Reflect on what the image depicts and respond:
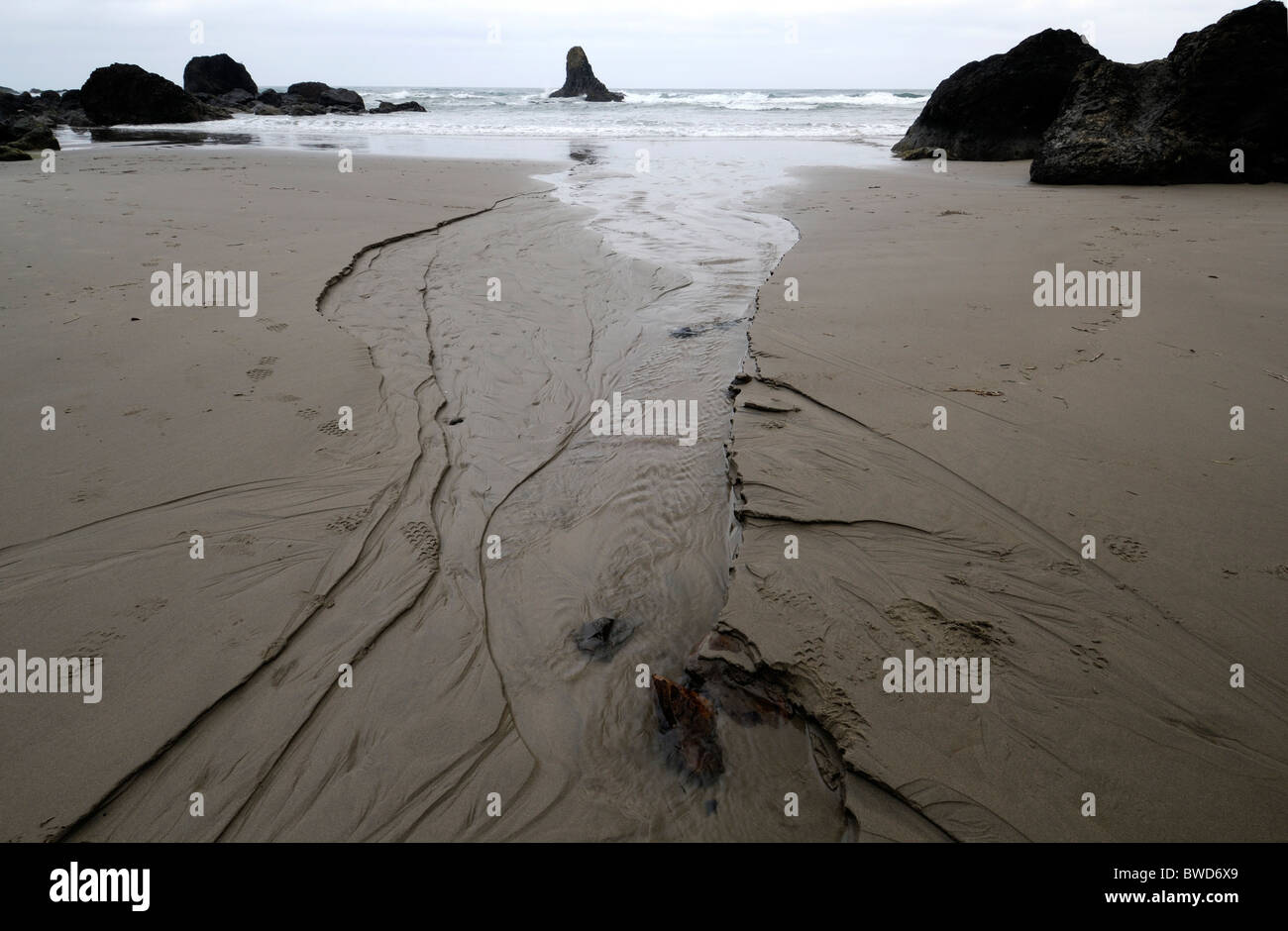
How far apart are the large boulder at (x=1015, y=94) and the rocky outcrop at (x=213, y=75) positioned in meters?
45.0

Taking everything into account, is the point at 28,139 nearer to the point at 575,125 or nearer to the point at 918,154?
the point at 575,125

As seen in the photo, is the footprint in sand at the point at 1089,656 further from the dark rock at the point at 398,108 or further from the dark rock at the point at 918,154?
the dark rock at the point at 398,108

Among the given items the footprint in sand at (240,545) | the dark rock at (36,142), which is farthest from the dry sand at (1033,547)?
the dark rock at (36,142)

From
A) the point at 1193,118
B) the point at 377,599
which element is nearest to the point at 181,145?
the point at 377,599

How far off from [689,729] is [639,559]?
3.40ft

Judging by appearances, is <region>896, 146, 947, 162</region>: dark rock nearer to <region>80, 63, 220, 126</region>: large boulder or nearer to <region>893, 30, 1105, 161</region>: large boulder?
<region>893, 30, 1105, 161</region>: large boulder

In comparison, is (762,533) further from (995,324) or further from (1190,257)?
(1190,257)

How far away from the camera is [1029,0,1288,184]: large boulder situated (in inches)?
385

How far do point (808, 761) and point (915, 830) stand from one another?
1.15 ft

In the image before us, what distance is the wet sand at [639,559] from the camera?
1928 mm

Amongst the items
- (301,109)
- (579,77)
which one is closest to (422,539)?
(301,109)

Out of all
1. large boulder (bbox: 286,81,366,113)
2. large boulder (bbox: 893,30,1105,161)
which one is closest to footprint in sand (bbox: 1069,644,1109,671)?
large boulder (bbox: 893,30,1105,161)

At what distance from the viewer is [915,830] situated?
176 cm

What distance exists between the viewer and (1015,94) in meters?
14.8
